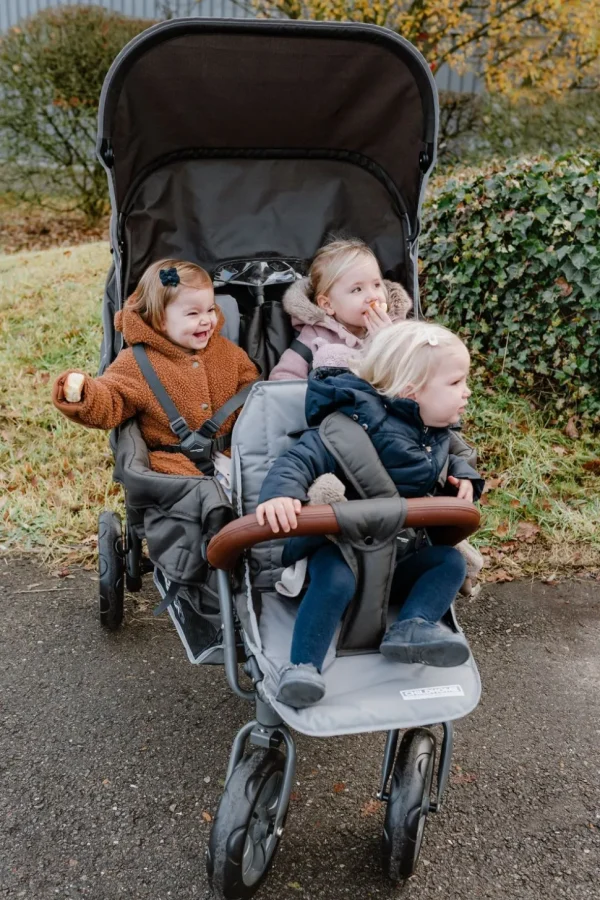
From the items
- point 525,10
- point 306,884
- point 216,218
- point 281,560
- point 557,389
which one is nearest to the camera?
point 306,884

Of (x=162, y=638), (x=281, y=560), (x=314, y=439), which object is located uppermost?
(x=314, y=439)

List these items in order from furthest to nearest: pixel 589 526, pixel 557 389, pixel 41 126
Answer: pixel 41 126
pixel 557 389
pixel 589 526

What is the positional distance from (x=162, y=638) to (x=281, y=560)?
1.23 metres

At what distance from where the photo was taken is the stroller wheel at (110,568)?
3.38m

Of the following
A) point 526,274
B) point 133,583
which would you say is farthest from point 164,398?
point 526,274

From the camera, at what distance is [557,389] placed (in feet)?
16.9

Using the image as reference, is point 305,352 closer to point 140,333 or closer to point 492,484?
point 140,333

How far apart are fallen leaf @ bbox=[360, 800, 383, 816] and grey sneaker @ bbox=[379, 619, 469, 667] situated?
724 millimetres

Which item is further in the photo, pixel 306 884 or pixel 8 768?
pixel 8 768

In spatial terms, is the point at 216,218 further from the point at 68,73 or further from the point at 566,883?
the point at 68,73

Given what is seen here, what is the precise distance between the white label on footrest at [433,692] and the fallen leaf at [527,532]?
2313 millimetres

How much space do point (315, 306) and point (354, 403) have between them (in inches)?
33.2

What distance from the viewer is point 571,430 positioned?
5.04m

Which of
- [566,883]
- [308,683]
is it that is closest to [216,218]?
[308,683]
